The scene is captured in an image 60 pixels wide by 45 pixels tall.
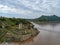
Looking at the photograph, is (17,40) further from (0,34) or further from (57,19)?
(57,19)

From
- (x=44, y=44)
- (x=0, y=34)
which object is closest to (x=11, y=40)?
(x=0, y=34)

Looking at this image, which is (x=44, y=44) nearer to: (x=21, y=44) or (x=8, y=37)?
(x=21, y=44)

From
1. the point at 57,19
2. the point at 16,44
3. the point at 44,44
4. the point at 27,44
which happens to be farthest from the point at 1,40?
the point at 57,19

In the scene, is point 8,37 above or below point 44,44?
above

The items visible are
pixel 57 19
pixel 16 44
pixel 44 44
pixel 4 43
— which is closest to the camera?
pixel 4 43

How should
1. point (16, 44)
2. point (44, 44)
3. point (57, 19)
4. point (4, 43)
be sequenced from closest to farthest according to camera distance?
point (4, 43), point (16, 44), point (44, 44), point (57, 19)

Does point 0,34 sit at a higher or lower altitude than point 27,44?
higher

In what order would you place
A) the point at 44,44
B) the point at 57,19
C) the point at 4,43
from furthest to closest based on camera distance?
the point at 57,19
the point at 44,44
the point at 4,43

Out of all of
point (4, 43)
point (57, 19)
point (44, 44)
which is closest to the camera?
point (4, 43)

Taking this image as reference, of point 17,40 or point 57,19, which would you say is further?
point 57,19
